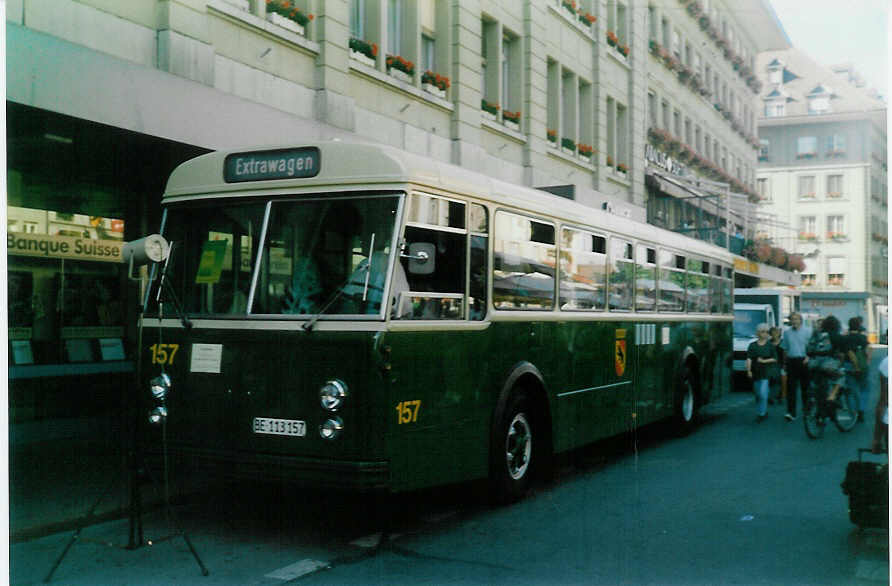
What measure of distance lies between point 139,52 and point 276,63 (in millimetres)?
2289

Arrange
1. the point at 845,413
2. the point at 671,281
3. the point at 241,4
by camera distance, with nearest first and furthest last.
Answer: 1. the point at 241,4
2. the point at 671,281
3. the point at 845,413

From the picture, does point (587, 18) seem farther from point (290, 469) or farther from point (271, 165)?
point (290, 469)

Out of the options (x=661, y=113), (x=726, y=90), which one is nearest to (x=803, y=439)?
(x=661, y=113)

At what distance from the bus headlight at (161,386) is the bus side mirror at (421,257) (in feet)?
6.42

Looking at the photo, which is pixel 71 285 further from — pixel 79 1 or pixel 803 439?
pixel 803 439

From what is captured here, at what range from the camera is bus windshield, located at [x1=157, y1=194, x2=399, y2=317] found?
641 cm

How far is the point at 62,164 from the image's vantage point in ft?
36.3

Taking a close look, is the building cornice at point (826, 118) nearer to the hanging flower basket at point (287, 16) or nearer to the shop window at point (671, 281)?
the shop window at point (671, 281)

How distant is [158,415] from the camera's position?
679 cm

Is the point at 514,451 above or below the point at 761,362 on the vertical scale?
below

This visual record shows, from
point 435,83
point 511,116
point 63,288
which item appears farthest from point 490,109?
point 63,288

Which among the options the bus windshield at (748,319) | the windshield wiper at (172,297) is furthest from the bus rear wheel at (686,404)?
the bus windshield at (748,319)

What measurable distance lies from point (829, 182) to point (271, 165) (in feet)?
45.7

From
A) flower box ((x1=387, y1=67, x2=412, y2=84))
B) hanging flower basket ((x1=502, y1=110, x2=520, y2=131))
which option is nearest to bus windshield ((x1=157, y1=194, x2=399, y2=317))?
flower box ((x1=387, y1=67, x2=412, y2=84))
